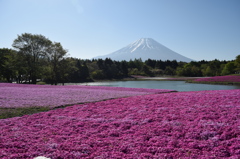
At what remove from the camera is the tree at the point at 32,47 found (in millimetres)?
58750

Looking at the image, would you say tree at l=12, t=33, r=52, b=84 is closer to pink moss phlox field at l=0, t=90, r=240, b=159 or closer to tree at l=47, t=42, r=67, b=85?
tree at l=47, t=42, r=67, b=85

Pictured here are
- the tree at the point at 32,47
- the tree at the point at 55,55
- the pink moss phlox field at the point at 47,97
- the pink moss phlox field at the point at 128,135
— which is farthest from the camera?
the tree at the point at 55,55

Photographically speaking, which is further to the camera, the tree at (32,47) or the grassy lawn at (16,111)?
the tree at (32,47)

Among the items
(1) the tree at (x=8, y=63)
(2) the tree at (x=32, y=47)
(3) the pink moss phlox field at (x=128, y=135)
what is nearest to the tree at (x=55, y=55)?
(2) the tree at (x=32, y=47)

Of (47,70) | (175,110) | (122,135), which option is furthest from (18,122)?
(47,70)

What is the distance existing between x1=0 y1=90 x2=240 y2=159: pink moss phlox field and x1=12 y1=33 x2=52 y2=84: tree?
49.0 m

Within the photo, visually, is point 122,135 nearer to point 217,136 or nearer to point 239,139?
point 217,136

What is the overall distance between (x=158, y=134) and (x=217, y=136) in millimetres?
3026

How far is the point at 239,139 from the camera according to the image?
9359 mm

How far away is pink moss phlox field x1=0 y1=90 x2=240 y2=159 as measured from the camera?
829cm

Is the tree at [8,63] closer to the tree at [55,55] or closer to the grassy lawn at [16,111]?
the tree at [55,55]

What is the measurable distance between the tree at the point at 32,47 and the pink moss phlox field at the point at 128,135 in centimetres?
4896

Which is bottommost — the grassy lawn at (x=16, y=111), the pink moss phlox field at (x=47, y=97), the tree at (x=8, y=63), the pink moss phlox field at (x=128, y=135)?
the pink moss phlox field at (x=128, y=135)

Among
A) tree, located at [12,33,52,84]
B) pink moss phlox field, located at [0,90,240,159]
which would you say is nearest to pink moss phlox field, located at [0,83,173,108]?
pink moss phlox field, located at [0,90,240,159]
